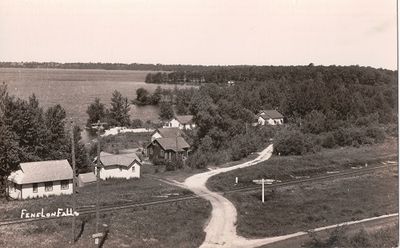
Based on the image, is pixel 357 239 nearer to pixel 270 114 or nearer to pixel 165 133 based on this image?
pixel 165 133

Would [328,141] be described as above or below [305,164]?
Result: above

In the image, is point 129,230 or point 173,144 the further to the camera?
point 173,144

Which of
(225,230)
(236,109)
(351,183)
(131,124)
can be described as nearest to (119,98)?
(131,124)

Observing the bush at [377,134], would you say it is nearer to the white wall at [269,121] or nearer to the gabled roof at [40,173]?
the white wall at [269,121]

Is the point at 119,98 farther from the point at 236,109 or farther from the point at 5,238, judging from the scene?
the point at 5,238

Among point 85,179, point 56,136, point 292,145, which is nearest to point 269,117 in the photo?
point 292,145

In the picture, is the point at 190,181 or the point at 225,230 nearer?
the point at 225,230

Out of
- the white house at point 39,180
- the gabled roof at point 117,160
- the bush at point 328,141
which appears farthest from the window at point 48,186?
the bush at point 328,141
